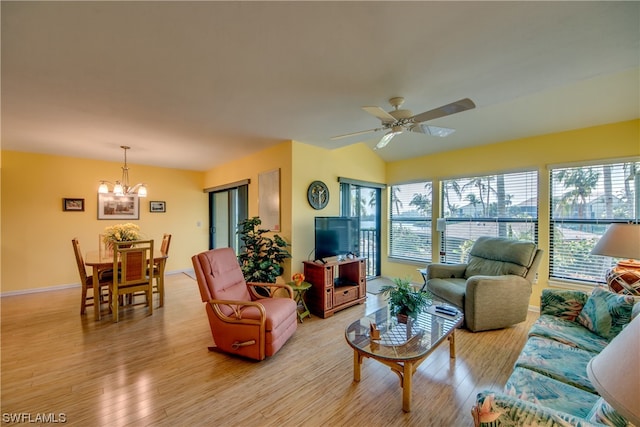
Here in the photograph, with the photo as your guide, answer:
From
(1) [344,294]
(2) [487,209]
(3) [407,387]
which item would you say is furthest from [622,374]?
(2) [487,209]

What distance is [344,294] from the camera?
3676mm

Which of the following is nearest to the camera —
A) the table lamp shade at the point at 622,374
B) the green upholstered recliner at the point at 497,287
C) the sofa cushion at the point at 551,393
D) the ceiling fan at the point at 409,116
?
the table lamp shade at the point at 622,374

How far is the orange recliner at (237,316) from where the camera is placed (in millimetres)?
2348

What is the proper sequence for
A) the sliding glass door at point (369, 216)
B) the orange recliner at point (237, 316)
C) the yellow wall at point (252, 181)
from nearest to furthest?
1. the orange recliner at point (237, 316)
2. the yellow wall at point (252, 181)
3. the sliding glass door at point (369, 216)

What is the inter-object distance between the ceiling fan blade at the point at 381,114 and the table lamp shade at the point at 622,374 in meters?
1.81

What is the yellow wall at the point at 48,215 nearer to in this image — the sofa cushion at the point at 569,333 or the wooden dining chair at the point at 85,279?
the wooden dining chair at the point at 85,279

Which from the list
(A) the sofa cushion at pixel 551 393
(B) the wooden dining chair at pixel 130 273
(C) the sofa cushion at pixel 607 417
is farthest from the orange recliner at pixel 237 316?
(C) the sofa cushion at pixel 607 417

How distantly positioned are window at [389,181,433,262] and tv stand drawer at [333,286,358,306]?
1715 millimetres

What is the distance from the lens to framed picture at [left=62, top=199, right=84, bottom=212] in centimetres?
468

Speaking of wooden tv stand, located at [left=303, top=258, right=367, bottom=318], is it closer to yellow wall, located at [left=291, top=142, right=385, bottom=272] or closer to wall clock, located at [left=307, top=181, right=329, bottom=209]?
yellow wall, located at [left=291, top=142, right=385, bottom=272]

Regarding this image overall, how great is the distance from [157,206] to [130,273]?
8.81 ft

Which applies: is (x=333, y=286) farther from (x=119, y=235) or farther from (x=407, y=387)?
(x=119, y=235)

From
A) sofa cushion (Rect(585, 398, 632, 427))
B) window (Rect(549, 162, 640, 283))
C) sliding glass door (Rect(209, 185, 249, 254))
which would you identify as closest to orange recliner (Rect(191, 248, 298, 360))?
sofa cushion (Rect(585, 398, 632, 427))

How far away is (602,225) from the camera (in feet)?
10.4
